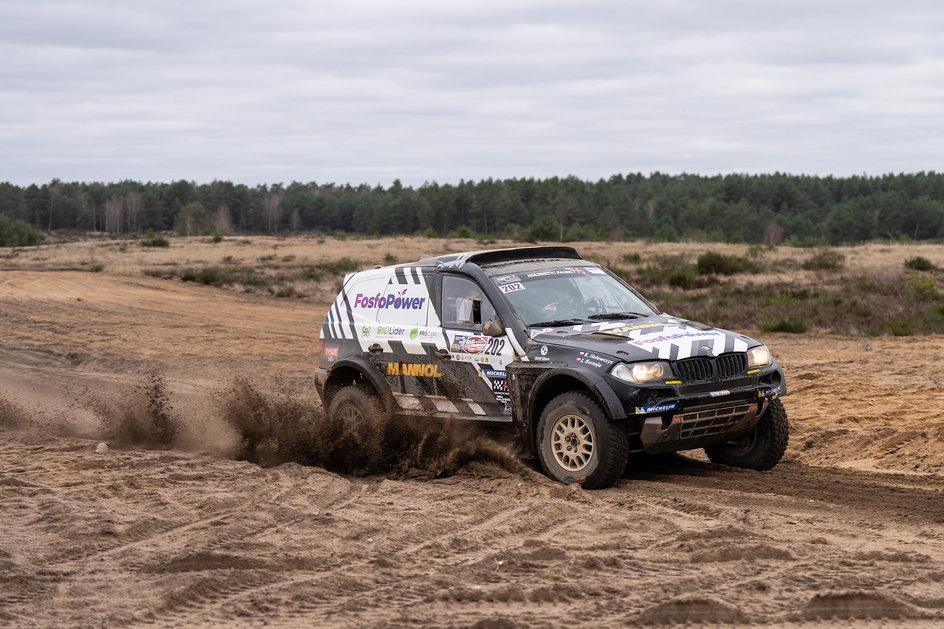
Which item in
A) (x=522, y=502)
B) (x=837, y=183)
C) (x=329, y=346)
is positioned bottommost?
(x=522, y=502)

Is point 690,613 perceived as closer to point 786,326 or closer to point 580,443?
point 580,443

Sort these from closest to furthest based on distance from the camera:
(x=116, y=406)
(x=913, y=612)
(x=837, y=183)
A: (x=913, y=612) < (x=116, y=406) < (x=837, y=183)

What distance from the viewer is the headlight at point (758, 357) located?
8.62 metres

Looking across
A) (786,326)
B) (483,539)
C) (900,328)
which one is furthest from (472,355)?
(900,328)

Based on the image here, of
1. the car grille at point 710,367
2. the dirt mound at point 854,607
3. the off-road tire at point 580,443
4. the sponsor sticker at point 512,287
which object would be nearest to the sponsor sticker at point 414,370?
the sponsor sticker at point 512,287

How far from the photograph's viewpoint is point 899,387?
13.3 m

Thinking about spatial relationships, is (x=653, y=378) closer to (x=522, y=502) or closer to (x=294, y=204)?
(x=522, y=502)

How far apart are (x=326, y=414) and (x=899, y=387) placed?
7389 mm

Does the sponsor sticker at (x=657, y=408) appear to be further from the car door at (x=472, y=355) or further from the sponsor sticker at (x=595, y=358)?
the car door at (x=472, y=355)

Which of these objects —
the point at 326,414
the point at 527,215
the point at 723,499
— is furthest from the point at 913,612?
the point at 527,215

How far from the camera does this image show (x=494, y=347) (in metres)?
9.00

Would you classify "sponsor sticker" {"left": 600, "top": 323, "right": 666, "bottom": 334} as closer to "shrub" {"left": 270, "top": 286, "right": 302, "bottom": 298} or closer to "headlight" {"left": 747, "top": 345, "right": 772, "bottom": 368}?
"headlight" {"left": 747, "top": 345, "right": 772, "bottom": 368}

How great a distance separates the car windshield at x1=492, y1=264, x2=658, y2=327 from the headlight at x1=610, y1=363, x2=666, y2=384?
1.01m

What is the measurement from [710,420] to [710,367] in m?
0.41
